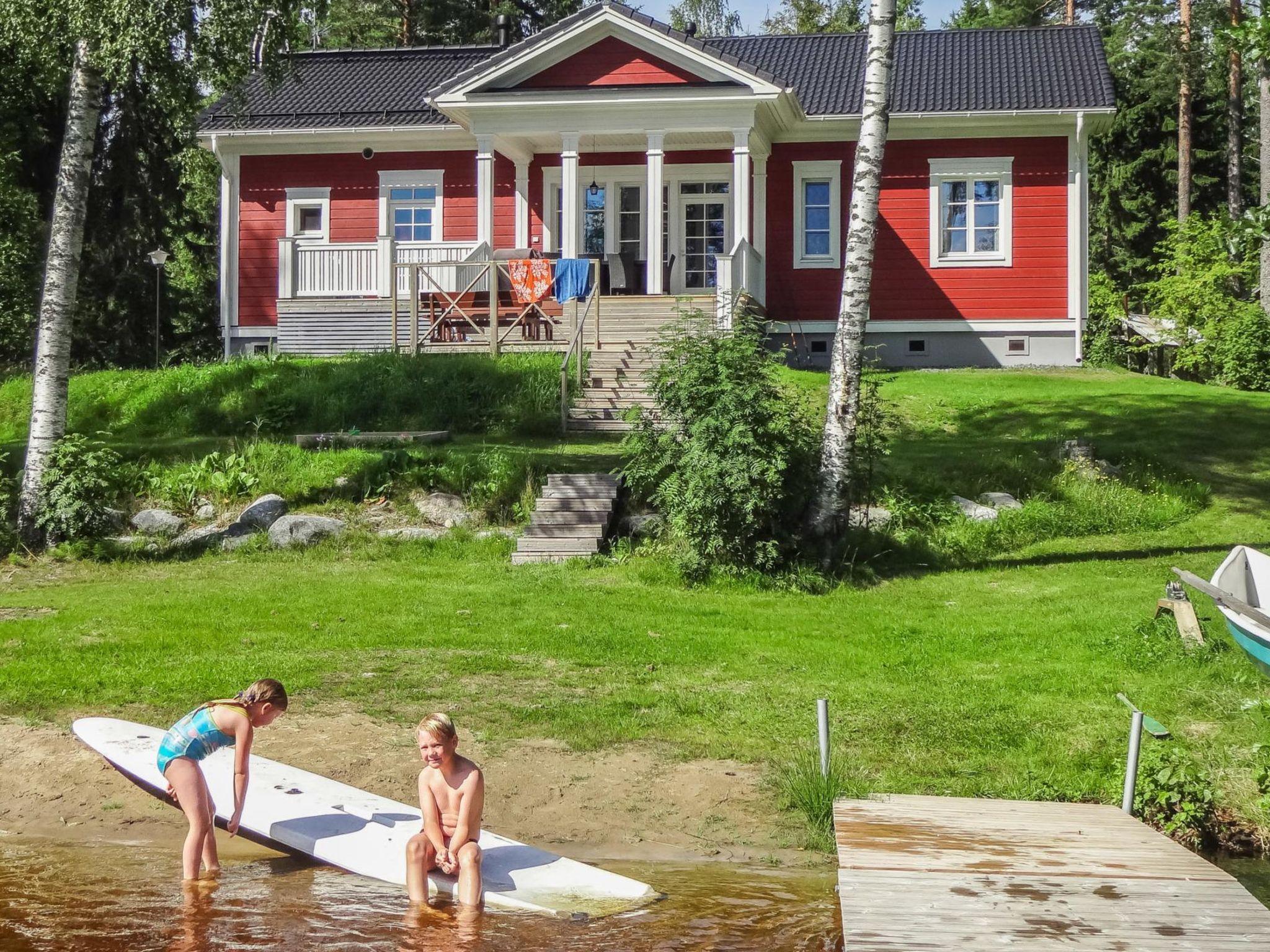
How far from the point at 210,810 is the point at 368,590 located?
6.26m

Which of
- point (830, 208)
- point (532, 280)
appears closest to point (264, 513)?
point (532, 280)

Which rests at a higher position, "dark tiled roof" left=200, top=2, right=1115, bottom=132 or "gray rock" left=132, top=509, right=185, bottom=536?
"dark tiled roof" left=200, top=2, right=1115, bottom=132

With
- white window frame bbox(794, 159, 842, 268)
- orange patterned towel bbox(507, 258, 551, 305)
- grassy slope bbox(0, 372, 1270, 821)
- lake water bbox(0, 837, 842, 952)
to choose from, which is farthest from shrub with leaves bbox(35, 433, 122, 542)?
white window frame bbox(794, 159, 842, 268)

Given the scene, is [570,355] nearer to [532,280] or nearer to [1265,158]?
[532,280]

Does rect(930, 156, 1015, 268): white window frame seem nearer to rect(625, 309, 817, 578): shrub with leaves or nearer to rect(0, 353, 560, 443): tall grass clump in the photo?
rect(0, 353, 560, 443): tall grass clump

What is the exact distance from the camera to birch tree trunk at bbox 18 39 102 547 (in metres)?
15.7

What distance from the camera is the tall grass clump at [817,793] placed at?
26.2 ft

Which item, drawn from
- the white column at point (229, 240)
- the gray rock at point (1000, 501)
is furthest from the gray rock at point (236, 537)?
the white column at point (229, 240)

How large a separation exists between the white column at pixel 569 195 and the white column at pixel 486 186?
1250 millimetres

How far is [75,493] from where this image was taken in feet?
51.4

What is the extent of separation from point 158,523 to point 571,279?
9.08 meters

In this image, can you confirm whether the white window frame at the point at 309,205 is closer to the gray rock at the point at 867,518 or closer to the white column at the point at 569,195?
the white column at the point at 569,195

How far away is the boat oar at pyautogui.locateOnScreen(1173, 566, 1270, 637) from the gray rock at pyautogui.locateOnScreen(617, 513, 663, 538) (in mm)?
6562

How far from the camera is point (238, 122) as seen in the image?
26609mm
